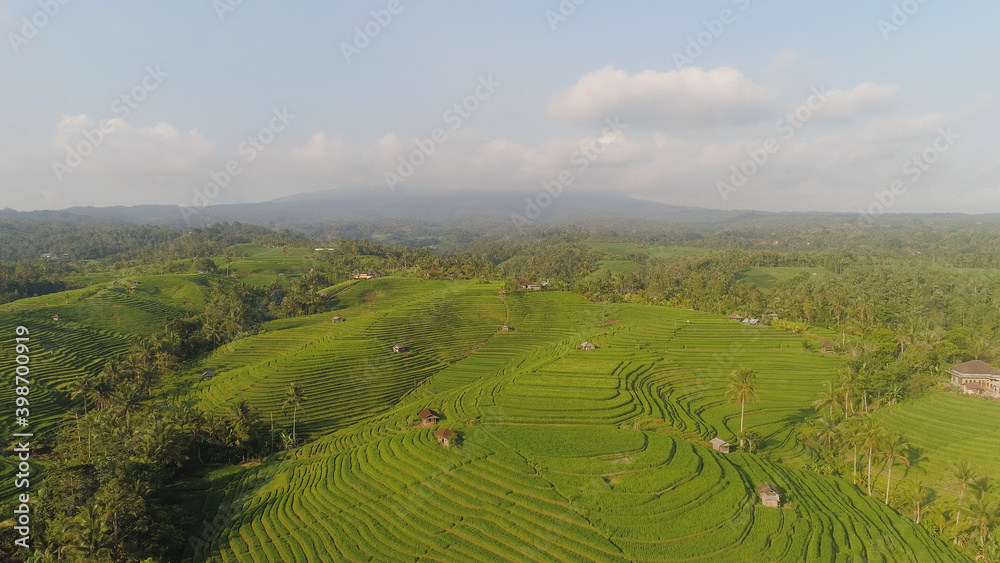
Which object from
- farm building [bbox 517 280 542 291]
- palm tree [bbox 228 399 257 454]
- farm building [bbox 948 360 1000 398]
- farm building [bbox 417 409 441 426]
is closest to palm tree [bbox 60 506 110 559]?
palm tree [bbox 228 399 257 454]

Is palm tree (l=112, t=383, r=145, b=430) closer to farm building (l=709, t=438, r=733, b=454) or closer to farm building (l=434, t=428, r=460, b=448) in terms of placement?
farm building (l=434, t=428, r=460, b=448)

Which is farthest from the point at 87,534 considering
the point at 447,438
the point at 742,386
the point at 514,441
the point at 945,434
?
the point at 945,434

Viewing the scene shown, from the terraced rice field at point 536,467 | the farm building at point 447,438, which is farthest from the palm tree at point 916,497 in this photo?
the farm building at point 447,438

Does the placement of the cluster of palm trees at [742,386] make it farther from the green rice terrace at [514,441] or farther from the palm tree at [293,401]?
the palm tree at [293,401]

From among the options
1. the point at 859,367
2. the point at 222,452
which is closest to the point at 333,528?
the point at 222,452

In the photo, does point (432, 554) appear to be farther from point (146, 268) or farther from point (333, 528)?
point (146, 268)

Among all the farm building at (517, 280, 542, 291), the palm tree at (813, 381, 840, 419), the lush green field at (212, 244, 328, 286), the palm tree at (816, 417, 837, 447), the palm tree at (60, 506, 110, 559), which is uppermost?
the lush green field at (212, 244, 328, 286)

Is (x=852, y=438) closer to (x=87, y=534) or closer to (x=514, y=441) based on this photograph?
(x=514, y=441)
